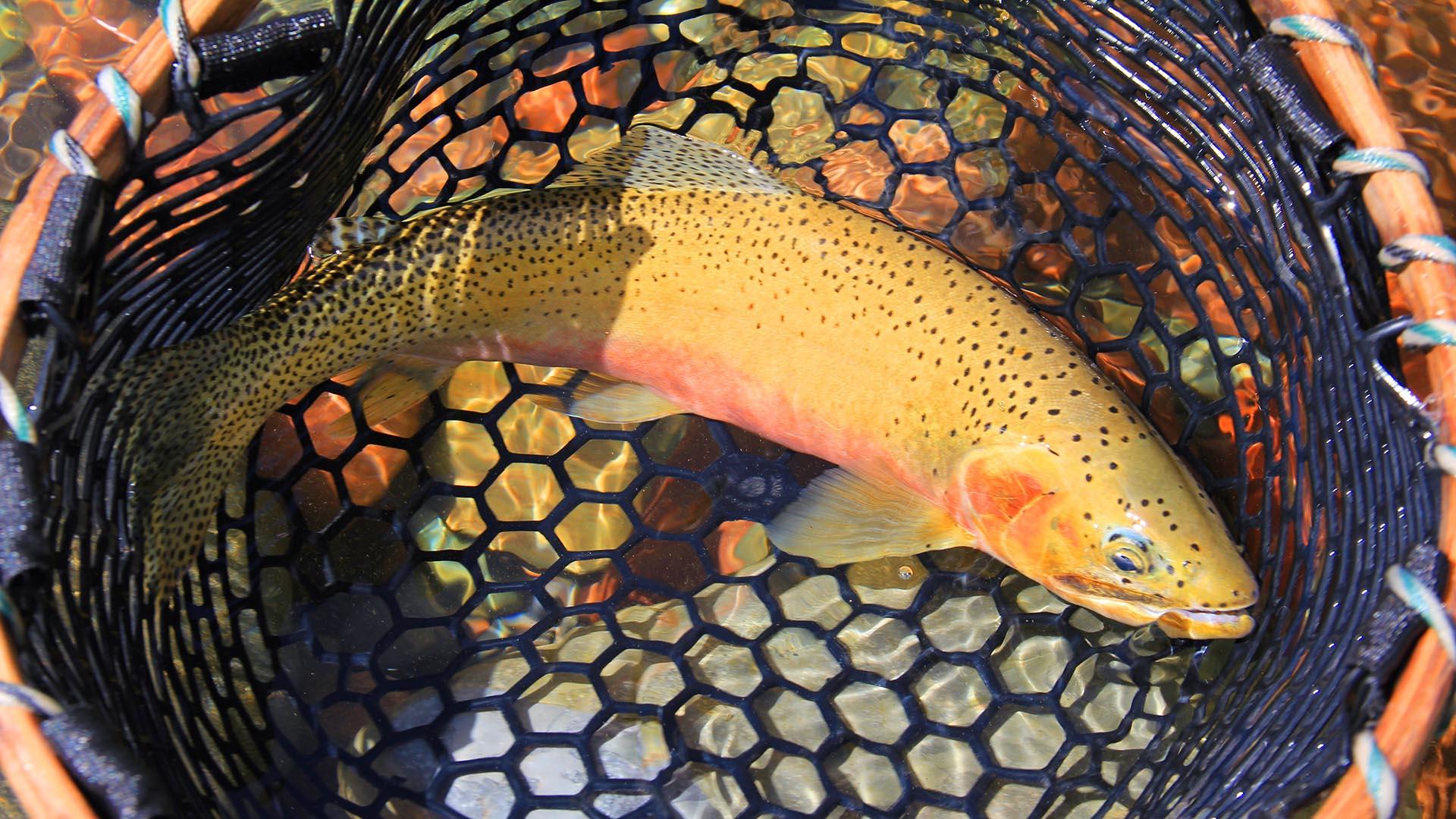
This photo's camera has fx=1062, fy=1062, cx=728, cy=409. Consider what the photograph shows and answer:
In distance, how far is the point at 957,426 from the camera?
2527mm

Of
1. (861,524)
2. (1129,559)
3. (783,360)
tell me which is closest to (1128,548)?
(1129,559)

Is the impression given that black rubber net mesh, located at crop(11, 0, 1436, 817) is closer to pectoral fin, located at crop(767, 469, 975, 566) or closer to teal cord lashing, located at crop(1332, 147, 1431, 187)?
teal cord lashing, located at crop(1332, 147, 1431, 187)

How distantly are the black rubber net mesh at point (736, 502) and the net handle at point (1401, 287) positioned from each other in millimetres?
90

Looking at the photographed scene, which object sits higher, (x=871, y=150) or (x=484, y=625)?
(x=871, y=150)

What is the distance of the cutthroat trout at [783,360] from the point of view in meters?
2.35

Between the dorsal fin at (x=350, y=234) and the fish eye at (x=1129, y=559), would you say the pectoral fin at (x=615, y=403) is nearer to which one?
the dorsal fin at (x=350, y=234)

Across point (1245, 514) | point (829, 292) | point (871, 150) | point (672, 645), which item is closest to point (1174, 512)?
point (1245, 514)

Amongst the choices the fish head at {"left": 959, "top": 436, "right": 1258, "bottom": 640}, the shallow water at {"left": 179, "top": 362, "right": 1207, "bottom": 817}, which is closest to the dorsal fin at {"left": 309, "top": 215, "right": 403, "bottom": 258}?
the shallow water at {"left": 179, "top": 362, "right": 1207, "bottom": 817}

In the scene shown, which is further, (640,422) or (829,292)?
(640,422)

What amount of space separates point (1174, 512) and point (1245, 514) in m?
0.41

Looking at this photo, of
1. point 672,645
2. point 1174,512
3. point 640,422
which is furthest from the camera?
point 640,422

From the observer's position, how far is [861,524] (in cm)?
275

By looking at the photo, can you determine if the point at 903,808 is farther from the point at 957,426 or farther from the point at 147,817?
the point at 147,817

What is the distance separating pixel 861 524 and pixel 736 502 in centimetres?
49
